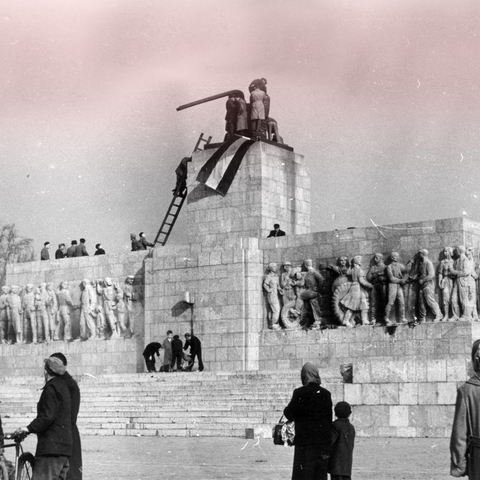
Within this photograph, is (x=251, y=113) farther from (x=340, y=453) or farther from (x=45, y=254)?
(x=340, y=453)

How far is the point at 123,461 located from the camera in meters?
13.5

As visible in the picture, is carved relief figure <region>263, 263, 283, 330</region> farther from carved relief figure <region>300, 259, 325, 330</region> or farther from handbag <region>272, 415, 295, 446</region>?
handbag <region>272, 415, 295, 446</region>

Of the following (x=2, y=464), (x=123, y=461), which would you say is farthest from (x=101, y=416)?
(x=2, y=464)

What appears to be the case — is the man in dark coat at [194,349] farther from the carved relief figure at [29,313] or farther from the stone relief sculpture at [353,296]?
the carved relief figure at [29,313]

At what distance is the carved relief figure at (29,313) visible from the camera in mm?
31188

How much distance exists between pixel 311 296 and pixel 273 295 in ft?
3.80

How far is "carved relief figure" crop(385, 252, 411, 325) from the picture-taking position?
79.8 feet

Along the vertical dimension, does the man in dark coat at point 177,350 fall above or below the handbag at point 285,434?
above

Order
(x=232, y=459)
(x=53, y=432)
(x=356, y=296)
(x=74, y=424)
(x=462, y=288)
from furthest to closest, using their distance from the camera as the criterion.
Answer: (x=356, y=296) < (x=462, y=288) < (x=232, y=459) < (x=74, y=424) < (x=53, y=432)

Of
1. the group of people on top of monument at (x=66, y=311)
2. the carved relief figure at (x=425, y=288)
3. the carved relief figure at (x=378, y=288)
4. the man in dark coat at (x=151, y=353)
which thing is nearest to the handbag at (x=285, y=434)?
the carved relief figure at (x=425, y=288)

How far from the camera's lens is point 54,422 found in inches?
300

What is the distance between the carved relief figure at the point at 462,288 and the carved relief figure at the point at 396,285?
1.19 meters

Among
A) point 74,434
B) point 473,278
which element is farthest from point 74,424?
point 473,278

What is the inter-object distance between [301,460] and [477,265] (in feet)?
55.3
